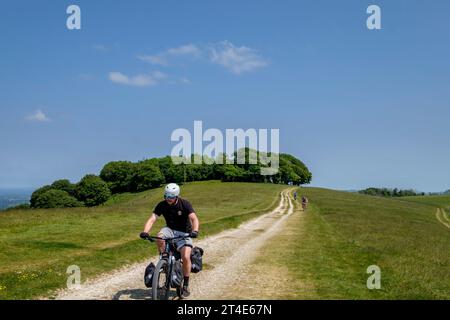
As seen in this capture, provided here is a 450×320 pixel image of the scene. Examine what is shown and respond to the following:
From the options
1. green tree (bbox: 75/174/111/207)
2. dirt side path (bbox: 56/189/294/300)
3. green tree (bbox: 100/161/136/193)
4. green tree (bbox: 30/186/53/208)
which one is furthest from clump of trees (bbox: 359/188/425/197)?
dirt side path (bbox: 56/189/294/300)

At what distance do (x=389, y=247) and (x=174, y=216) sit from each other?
689 inches

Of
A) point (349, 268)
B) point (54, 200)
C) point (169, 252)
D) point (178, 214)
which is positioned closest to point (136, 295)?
point (169, 252)

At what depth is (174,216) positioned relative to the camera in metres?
11.3

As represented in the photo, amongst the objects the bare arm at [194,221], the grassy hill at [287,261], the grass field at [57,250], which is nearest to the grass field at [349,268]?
the grassy hill at [287,261]

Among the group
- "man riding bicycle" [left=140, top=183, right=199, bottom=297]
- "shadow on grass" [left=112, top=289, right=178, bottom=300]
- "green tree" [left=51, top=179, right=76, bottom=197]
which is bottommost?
"green tree" [left=51, top=179, right=76, bottom=197]

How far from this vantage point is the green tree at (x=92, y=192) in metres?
128

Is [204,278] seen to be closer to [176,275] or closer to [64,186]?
[176,275]

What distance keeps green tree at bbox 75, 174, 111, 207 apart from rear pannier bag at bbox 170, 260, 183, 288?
123 metres

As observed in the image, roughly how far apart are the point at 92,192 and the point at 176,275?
406ft

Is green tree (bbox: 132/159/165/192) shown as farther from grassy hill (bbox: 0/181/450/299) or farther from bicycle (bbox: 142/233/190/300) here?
bicycle (bbox: 142/233/190/300)

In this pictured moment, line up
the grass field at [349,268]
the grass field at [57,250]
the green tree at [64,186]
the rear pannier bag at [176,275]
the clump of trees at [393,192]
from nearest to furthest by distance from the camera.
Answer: the rear pannier bag at [176,275] → the grass field at [349,268] → the grass field at [57,250] → the green tree at [64,186] → the clump of trees at [393,192]

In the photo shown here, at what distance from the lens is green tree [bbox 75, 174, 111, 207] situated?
421 feet

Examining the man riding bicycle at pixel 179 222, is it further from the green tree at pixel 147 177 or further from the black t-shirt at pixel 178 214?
the green tree at pixel 147 177

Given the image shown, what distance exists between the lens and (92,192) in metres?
128
